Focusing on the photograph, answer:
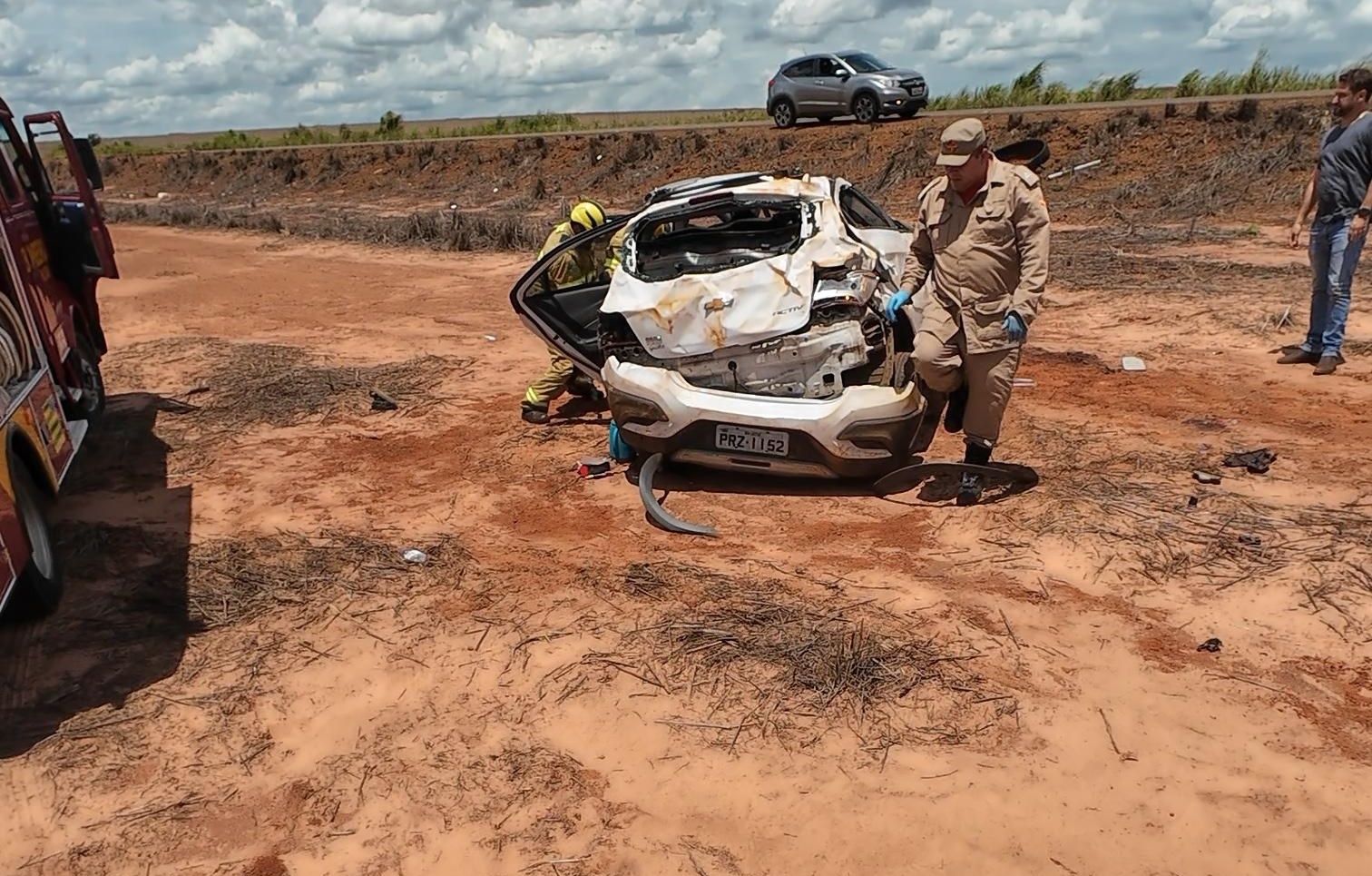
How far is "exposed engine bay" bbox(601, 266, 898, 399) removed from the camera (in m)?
5.00

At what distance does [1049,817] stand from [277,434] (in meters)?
5.94

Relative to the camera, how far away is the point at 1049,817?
2869 millimetres

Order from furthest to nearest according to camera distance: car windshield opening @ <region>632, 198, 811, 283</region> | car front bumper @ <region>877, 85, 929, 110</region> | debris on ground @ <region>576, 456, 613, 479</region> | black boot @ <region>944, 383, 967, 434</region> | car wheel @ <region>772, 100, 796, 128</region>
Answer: car wheel @ <region>772, 100, 796, 128</region> → car front bumper @ <region>877, 85, 929, 110</region> → debris on ground @ <region>576, 456, 613, 479</region> → car windshield opening @ <region>632, 198, 811, 283</region> → black boot @ <region>944, 383, 967, 434</region>

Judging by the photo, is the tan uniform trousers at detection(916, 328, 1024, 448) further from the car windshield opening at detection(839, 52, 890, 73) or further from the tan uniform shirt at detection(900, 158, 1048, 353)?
the car windshield opening at detection(839, 52, 890, 73)

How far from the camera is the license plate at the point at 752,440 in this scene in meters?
4.96

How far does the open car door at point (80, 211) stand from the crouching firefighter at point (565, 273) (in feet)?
10.3

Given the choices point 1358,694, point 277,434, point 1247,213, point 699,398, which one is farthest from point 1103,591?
point 1247,213

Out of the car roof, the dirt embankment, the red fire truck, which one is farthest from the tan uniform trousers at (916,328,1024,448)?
the dirt embankment

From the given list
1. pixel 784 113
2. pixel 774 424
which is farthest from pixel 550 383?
pixel 784 113

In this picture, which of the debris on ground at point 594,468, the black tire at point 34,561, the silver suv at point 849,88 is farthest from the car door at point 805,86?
the black tire at point 34,561

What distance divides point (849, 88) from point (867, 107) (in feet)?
1.87

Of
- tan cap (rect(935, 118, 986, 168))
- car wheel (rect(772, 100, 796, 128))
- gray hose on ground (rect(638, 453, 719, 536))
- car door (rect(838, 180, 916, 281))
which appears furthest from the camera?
car wheel (rect(772, 100, 796, 128))

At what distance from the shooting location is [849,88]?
21484 millimetres

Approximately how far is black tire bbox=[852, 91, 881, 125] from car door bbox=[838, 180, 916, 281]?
53.5 feet
